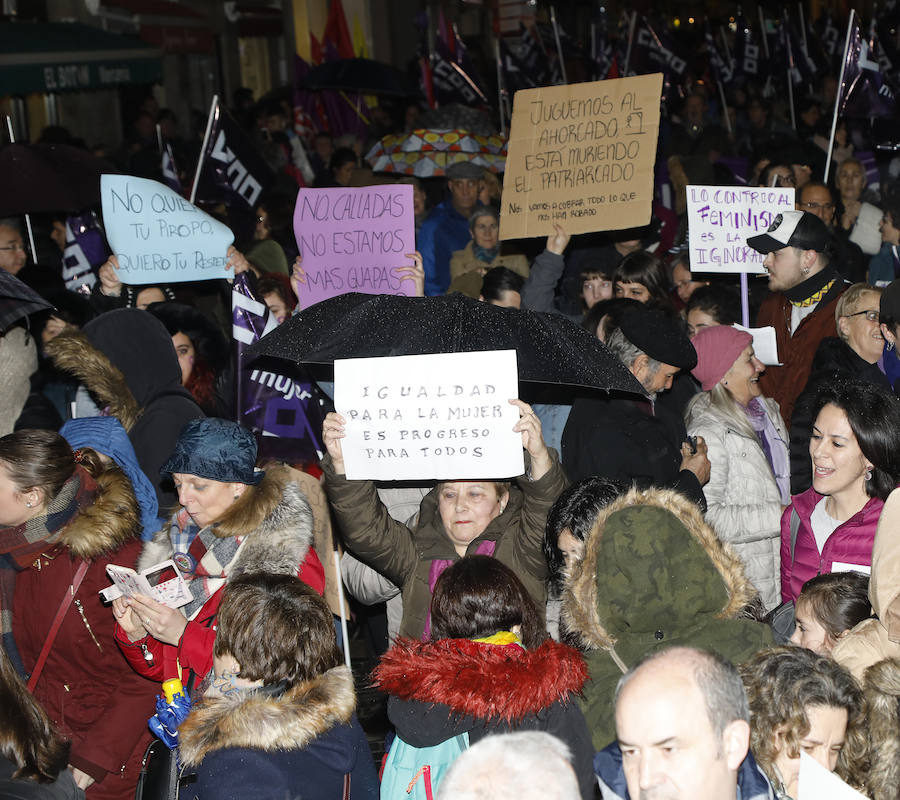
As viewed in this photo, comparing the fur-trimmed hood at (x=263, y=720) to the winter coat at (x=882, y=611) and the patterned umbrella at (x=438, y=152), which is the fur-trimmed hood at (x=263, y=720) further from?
the patterned umbrella at (x=438, y=152)

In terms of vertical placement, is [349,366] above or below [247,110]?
below

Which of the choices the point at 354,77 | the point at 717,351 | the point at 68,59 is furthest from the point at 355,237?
the point at 354,77

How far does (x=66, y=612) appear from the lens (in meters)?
3.97

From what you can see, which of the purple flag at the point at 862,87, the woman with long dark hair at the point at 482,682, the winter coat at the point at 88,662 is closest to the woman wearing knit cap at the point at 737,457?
the woman with long dark hair at the point at 482,682

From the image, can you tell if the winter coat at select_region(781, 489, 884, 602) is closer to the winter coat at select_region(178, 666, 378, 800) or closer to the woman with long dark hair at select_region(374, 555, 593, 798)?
the woman with long dark hair at select_region(374, 555, 593, 798)

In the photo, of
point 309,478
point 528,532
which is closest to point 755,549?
point 528,532

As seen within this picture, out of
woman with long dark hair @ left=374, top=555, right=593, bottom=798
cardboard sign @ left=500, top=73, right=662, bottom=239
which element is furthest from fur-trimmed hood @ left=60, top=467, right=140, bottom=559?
cardboard sign @ left=500, top=73, right=662, bottom=239

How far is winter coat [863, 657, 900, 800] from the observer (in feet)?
9.38

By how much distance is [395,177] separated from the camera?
12961 millimetres

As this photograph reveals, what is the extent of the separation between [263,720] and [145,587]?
97 cm

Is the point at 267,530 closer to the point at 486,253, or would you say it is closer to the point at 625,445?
the point at 625,445

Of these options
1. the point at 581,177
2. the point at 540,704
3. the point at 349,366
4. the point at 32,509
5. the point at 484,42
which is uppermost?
the point at 484,42

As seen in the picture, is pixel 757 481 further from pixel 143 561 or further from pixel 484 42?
pixel 484 42

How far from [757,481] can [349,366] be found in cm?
207
